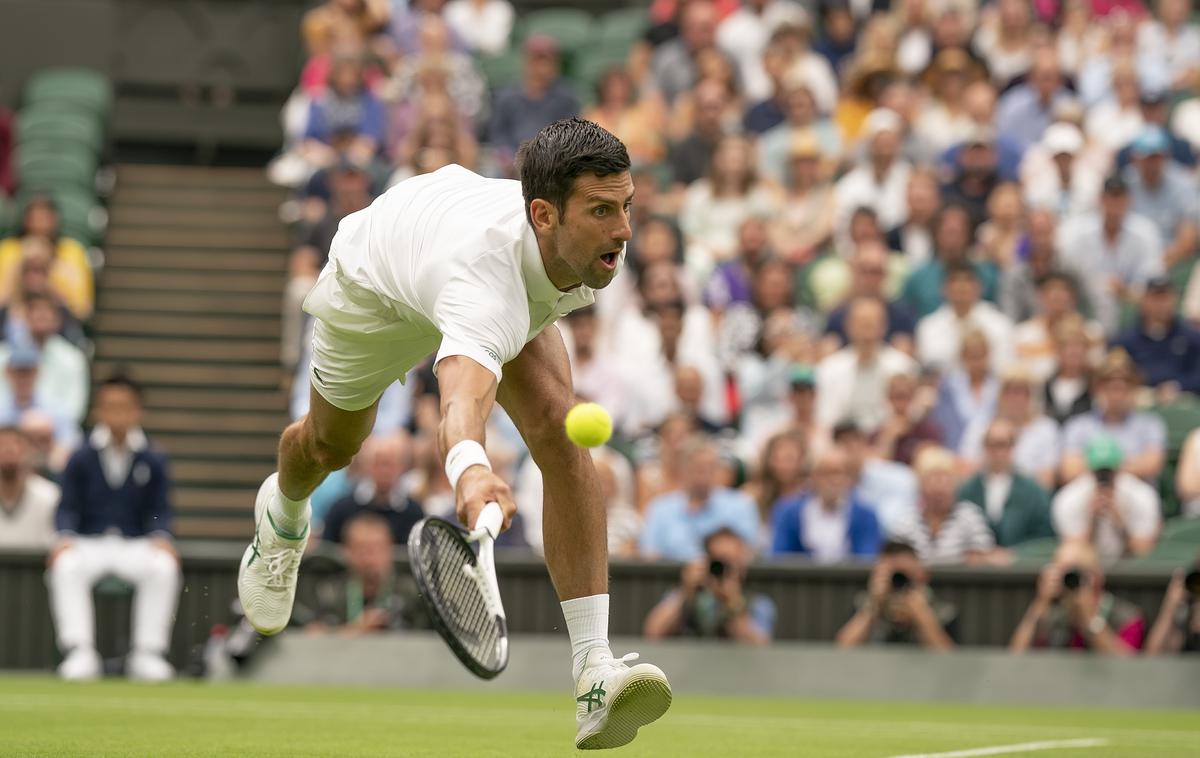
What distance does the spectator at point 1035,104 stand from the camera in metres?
15.9

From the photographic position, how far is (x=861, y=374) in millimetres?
13438

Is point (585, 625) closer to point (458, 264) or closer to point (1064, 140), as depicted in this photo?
point (458, 264)

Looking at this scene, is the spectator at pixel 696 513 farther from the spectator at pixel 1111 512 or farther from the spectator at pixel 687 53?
the spectator at pixel 687 53

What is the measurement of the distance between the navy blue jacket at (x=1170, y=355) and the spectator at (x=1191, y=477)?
123 centimetres

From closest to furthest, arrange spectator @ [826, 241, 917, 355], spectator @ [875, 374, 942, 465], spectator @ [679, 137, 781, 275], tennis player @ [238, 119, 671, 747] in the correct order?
tennis player @ [238, 119, 671, 747], spectator @ [875, 374, 942, 465], spectator @ [826, 241, 917, 355], spectator @ [679, 137, 781, 275]

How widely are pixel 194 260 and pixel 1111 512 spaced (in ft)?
26.8

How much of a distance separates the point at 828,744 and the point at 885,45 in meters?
9.85

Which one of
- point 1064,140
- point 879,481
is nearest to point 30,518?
point 879,481

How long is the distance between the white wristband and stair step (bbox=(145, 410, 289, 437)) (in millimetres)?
10023

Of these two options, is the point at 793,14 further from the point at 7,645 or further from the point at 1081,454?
the point at 7,645

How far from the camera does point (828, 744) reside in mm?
7730

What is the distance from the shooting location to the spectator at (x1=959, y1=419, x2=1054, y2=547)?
12148 mm

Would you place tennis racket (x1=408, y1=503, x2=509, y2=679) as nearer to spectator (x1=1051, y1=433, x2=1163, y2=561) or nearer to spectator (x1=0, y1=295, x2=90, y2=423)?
spectator (x1=1051, y1=433, x2=1163, y2=561)

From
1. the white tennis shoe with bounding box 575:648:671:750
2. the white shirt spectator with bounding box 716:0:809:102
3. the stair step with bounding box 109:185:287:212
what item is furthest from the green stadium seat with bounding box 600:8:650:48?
the white tennis shoe with bounding box 575:648:671:750
